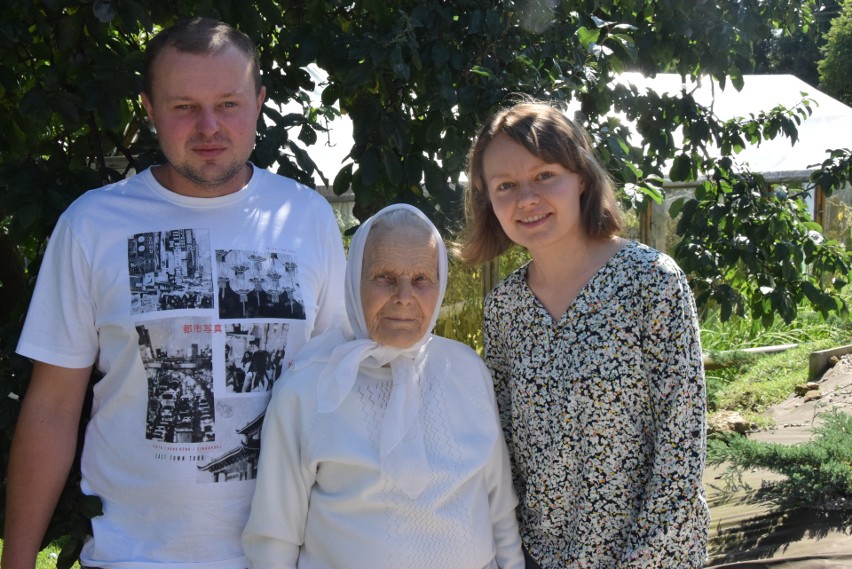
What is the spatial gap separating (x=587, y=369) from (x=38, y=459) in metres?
1.27

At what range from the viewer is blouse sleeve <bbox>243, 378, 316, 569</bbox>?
198cm

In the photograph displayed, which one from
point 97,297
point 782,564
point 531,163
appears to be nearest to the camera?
point 97,297

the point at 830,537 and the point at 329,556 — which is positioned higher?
the point at 329,556

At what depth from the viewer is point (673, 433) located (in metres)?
1.98

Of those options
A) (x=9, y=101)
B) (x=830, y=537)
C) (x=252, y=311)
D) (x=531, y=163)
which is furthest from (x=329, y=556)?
(x=830, y=537)

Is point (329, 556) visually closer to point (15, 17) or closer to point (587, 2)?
point (15, 17)

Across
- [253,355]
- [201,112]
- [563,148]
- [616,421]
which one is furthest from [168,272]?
[616,421]

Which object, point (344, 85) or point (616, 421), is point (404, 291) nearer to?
point (616, 421)

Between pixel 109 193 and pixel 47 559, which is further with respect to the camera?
pixel 47 559

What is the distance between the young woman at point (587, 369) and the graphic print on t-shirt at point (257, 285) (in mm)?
540

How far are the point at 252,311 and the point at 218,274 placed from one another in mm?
114

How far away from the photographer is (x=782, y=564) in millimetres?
4480

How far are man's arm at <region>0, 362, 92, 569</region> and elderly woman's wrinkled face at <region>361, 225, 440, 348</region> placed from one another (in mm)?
677

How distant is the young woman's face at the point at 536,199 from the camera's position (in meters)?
2.15
